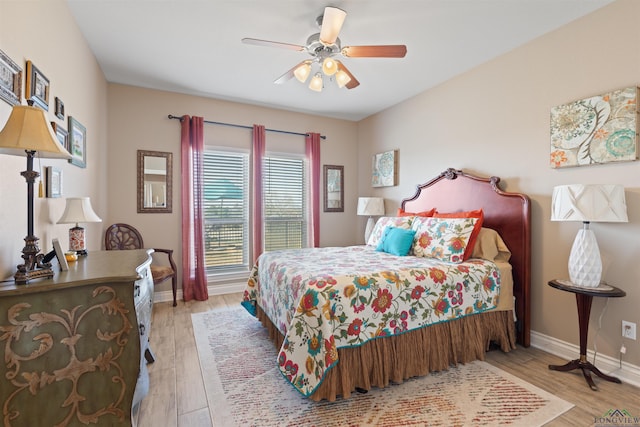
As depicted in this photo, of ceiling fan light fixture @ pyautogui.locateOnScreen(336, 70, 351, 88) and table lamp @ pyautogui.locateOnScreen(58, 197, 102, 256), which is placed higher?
ceiling fan light fixture @ pyautogui.locateOnScreen(336, 70, 351, 88)

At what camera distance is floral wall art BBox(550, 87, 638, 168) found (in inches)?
83.4

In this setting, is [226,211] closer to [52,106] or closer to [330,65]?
[52,106]

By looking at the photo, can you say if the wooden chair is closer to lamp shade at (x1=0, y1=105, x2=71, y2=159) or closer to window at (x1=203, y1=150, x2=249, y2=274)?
window at (x1=203, y1=150, x2=249, y2=274)

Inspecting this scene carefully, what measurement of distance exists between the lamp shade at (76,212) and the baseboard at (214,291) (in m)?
2.20

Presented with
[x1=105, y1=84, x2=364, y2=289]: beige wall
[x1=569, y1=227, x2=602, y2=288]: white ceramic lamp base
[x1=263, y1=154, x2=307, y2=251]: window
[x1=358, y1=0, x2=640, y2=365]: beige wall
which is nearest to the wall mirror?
[x1=105, y1=84, x2=364, y2=289]: beige wall

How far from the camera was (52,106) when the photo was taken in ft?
6.61

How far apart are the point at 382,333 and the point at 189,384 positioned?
1400 mm

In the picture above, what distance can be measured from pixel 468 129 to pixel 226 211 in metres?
3.33

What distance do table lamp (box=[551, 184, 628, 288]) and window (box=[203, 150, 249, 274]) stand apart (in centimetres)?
369

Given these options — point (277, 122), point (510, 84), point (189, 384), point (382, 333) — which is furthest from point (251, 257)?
point (510, 84)

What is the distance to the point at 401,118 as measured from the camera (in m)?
4.34

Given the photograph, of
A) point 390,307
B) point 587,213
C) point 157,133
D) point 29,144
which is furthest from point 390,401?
point 157,133

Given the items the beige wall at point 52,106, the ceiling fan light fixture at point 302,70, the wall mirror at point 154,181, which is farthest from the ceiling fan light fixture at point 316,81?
the wall mirror at point 154,181

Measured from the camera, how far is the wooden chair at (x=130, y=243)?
351 cm
